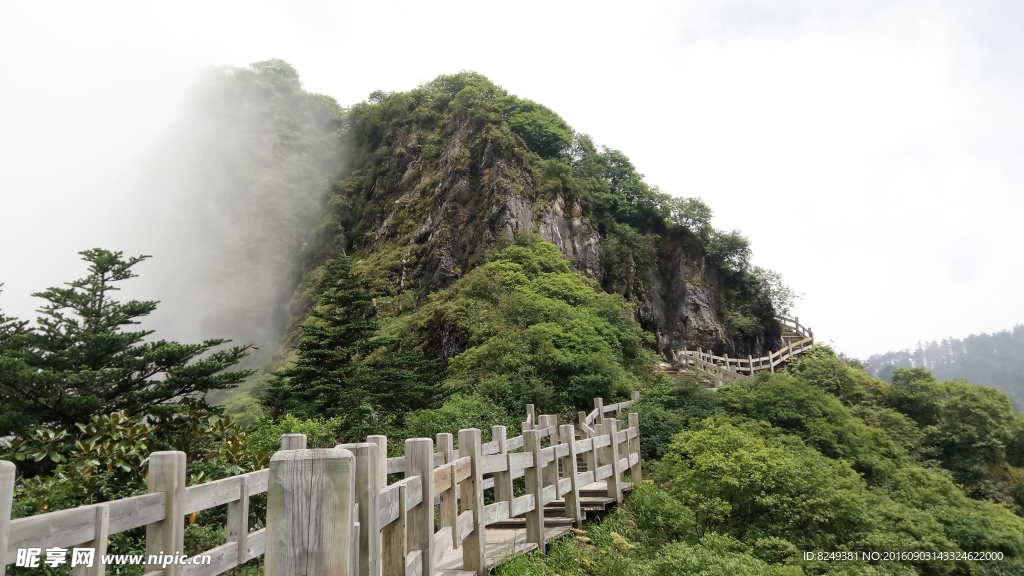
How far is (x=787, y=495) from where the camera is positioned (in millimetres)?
7777

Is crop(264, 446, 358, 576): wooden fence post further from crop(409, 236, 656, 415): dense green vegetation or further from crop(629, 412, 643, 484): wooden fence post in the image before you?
crop(409, 236, 656, 415): dense green vegetation

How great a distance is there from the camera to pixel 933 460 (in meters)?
17.6

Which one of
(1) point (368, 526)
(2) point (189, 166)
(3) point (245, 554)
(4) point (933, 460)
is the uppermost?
(2) point (189, 166)

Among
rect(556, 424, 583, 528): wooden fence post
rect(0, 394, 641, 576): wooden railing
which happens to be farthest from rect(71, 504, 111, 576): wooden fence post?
rect(556, 424, 583, 528): wooden fence post

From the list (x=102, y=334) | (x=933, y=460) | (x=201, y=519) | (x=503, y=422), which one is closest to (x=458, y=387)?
(x=503, y=422)

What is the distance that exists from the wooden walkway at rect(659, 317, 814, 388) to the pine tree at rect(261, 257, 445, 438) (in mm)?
12068

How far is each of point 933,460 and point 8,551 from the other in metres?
22.2

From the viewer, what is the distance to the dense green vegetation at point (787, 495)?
22.9 ft

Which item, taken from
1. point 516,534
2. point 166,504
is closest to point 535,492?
point 516,534

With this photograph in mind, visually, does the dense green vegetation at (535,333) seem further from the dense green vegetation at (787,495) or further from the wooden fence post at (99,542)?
the wooden fence post at (99,542)

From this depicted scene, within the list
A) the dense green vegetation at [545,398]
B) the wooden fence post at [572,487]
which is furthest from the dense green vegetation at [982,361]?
the wooden fence post at [572,487]

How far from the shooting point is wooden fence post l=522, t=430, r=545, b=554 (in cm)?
708

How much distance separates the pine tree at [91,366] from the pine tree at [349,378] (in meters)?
3.26

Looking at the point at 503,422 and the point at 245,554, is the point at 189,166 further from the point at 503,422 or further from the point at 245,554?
the point at 245,554
